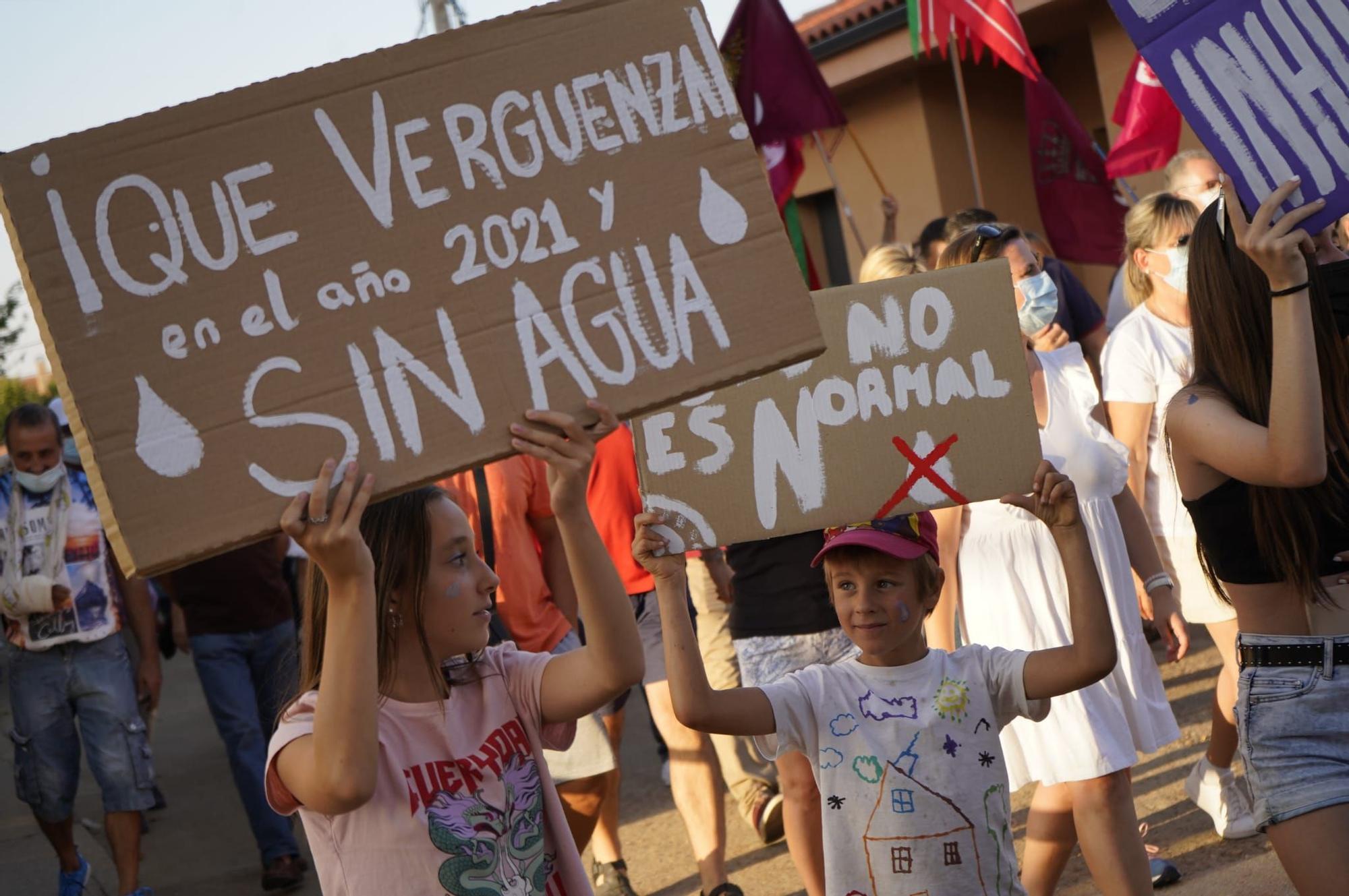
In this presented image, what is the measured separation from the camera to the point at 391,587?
2711 millimetres

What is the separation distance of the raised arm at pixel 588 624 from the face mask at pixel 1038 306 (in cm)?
224

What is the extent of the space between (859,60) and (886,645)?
1246cm

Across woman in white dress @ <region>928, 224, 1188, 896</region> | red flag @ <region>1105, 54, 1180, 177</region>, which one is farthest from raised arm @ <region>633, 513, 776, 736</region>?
red flag @ <region>1105, 54, 1180, 177</region>

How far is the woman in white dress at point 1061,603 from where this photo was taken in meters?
4.05

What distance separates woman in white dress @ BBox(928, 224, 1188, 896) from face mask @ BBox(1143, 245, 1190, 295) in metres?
0.93

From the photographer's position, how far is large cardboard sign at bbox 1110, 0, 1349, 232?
2.66 meters

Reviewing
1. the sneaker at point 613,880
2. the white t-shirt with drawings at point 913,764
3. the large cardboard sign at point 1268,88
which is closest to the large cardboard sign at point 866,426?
the white t-shirt with drawings at point 913,764

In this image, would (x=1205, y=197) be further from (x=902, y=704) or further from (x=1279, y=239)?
(x=902, y=704)

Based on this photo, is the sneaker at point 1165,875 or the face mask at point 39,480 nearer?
the sneaker at point 1165,875

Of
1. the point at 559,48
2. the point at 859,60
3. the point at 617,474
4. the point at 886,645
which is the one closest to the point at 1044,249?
the point at 617,474

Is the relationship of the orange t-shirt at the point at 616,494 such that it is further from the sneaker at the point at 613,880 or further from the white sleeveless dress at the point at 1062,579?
the white sleeveless dress at the point at 1062,579

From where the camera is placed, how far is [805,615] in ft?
15.2

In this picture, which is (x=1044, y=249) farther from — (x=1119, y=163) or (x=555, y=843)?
(x=555, y=843)

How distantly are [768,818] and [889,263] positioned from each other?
232cm
